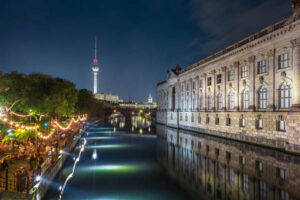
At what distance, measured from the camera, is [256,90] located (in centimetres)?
3628

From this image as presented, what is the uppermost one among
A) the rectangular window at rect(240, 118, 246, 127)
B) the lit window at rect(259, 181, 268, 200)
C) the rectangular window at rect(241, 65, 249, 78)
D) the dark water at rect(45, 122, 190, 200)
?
the rectangular window at rect(241, 65, 249, 78)

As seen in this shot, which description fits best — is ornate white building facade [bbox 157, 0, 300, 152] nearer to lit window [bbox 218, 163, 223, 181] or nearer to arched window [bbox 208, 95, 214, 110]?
arched window [bbox 208, 95, 214, 110]

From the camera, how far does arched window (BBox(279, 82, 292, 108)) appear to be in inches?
1184

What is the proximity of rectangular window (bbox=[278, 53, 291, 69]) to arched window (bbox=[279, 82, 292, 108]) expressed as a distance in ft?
7.66

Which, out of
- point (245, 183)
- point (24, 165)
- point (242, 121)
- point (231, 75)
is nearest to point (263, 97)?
point (242, 121)

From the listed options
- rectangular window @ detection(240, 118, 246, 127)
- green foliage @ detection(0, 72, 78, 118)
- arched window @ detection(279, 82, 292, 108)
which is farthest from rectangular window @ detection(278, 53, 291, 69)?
green foliage @ detection(0, 72, 78, 118)

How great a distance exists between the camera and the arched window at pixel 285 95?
1184 inches

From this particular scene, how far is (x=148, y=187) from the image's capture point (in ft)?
54.0

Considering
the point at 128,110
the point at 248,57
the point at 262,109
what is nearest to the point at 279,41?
the point at 248,57

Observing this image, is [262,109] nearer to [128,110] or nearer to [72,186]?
[72,186]

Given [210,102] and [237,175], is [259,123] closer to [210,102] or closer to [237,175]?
[210,102]

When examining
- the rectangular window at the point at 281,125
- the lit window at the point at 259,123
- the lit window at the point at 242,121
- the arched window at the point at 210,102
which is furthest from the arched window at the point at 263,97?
the arched window at the point at 210,102

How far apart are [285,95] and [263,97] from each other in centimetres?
429

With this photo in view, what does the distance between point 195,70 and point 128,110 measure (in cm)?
8054
